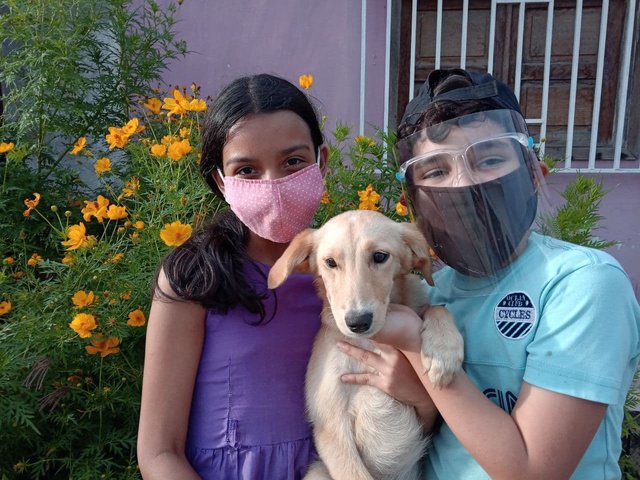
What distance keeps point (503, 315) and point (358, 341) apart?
0.51 metres

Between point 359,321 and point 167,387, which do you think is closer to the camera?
point 359,321

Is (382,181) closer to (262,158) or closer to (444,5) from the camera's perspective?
(262,158)

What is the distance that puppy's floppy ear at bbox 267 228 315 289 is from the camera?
1662 millimetres

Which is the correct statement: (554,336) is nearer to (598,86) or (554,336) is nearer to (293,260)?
(293,260)

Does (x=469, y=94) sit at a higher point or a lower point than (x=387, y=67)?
lower

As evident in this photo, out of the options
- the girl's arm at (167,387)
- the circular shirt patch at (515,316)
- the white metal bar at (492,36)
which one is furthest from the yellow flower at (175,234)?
the white metal bar at (492,36)

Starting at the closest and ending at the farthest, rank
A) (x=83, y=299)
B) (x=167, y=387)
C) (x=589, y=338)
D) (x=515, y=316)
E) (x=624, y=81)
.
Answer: (x=589, y=338) → (x=515, y=316) → (x=167, y=387) → (x=83, y=299) → (x=624, y=81)

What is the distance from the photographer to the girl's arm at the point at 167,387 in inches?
63.8

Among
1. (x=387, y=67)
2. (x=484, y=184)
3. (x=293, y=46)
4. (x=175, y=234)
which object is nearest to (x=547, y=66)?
(x=387, y=67)

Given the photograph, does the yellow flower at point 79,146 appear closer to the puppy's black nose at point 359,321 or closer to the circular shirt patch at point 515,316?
the puppy's black nose at point 359,321

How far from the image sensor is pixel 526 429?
1.28 meters

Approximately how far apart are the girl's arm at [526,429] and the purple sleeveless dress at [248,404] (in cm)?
59

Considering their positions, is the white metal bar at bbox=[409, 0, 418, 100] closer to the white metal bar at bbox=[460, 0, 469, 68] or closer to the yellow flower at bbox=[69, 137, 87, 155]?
the white metal bar at bbox=[460, 0, 469, 68]

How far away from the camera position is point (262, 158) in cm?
173
